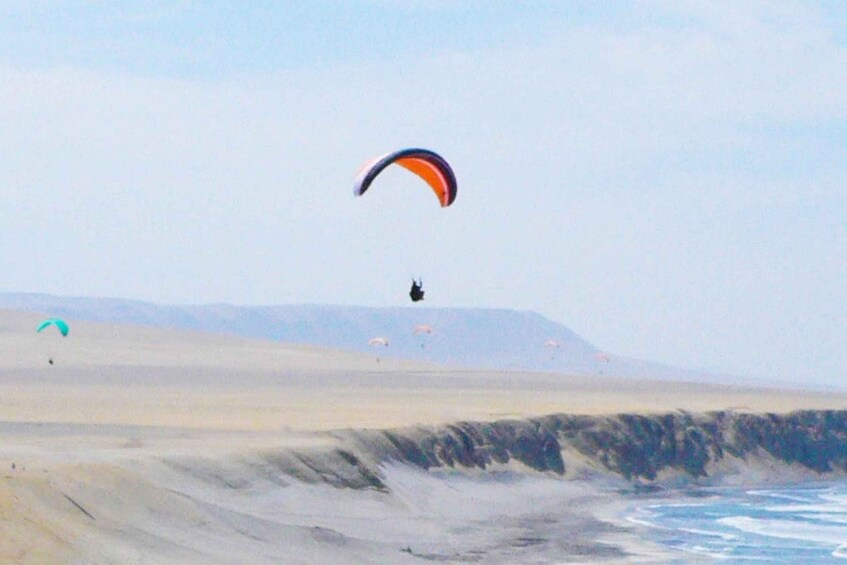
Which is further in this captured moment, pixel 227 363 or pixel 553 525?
pixel 227 363

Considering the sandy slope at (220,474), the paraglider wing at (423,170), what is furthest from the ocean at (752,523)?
the paraglider wing at (423,170)

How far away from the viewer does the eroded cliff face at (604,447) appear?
30487 millimetres

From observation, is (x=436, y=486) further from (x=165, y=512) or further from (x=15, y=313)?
(x=15, y=313)

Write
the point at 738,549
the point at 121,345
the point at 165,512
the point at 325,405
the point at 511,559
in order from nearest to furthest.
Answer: the point at 165,512 → the point at 511,559 → the point at 738,549 → the point at 325,405 → the point at 121,345

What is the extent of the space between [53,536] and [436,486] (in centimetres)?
1452

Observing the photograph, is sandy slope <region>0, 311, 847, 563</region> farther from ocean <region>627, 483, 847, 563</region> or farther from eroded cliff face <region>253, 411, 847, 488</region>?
ocean <region>627, 483, 847, 563</region>

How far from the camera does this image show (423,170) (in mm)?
29953

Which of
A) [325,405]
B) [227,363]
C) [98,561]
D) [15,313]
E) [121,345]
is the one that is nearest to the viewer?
A: [98,561]

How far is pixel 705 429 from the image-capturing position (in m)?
45.9

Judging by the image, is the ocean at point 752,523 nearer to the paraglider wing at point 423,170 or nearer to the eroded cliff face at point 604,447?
the eroded cliff face at point 604,447

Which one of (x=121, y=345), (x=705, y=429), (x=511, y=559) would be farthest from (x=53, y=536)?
(x=121, y=345)

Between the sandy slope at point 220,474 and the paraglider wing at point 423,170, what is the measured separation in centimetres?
512

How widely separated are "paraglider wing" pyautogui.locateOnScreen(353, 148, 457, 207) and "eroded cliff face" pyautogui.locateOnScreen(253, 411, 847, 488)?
5.08 m

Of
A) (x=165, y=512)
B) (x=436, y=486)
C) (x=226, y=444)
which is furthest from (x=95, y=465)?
(x=436, y=486)
